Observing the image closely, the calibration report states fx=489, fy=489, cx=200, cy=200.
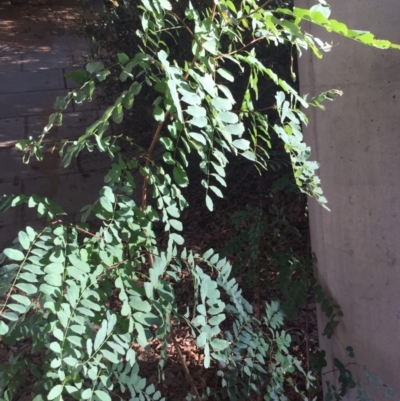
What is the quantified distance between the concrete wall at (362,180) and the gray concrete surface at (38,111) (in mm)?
2850

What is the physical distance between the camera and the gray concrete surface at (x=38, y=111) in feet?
14.6

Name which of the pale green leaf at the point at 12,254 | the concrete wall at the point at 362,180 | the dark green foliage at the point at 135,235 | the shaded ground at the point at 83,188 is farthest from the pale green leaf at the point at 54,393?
the shaded ground at the point at 83,188

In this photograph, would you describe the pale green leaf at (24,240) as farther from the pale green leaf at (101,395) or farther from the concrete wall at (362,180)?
the concrete wall at (362,180)

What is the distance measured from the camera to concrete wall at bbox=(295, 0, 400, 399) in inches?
56.1

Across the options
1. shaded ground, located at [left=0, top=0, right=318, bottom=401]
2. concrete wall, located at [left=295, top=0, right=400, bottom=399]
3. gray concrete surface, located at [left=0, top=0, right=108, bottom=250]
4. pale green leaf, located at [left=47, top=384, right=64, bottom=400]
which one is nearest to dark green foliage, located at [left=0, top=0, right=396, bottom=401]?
pale green leaf, located at [left=47, top=384, right=64, bottom=400]

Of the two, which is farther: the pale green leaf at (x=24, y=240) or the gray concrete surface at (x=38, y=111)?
the gray concrete surface at (x=38, y=111)

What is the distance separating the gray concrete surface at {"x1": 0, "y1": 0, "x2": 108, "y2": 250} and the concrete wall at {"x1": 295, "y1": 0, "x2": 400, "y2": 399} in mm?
2850

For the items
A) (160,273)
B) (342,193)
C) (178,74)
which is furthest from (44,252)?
(342,193)

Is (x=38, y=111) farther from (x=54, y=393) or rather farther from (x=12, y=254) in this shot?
(x=54, y=393)

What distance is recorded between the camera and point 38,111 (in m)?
5.85

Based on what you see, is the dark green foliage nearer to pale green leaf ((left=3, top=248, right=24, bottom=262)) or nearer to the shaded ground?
pale green leaf ((left=3, top=248, right=24, bottom=262))

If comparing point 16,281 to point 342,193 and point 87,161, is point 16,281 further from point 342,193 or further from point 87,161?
point 87,161

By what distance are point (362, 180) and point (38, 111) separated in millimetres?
5029

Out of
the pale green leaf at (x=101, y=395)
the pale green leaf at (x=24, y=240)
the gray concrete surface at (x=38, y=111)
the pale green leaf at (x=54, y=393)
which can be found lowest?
the gray concrete surface at (x=38, y=111)
